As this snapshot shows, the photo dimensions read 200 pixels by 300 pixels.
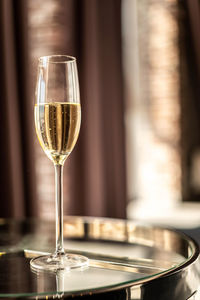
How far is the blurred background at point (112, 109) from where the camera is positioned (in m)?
1.86

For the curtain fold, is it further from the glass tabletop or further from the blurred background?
the glass tabletop

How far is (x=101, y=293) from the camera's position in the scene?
0.55 meters

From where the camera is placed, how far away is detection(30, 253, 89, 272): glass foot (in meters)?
0.70

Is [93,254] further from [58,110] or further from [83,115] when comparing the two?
[83,115]

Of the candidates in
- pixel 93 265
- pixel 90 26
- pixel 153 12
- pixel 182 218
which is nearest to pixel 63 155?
pixel 93 265

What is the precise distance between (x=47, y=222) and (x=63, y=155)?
17.9 inches

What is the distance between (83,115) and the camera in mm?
2352

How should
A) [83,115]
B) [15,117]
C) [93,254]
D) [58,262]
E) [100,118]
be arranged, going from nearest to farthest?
[58,262] < [93,254] < [15,117] < [83,115] < [100,118]

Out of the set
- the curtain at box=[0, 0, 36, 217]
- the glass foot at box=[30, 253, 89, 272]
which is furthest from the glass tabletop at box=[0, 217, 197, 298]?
the curtain at box=[0, 0, 36, 217]

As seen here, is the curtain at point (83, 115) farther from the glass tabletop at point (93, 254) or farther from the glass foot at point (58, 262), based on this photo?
the glass foot at point (58, 262)

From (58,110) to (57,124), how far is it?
23 mm

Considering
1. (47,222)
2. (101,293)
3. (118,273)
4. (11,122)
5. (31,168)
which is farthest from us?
(31,168)

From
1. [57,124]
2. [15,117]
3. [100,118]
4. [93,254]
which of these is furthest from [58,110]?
[100,118]

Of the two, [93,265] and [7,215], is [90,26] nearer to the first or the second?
[7,215]
